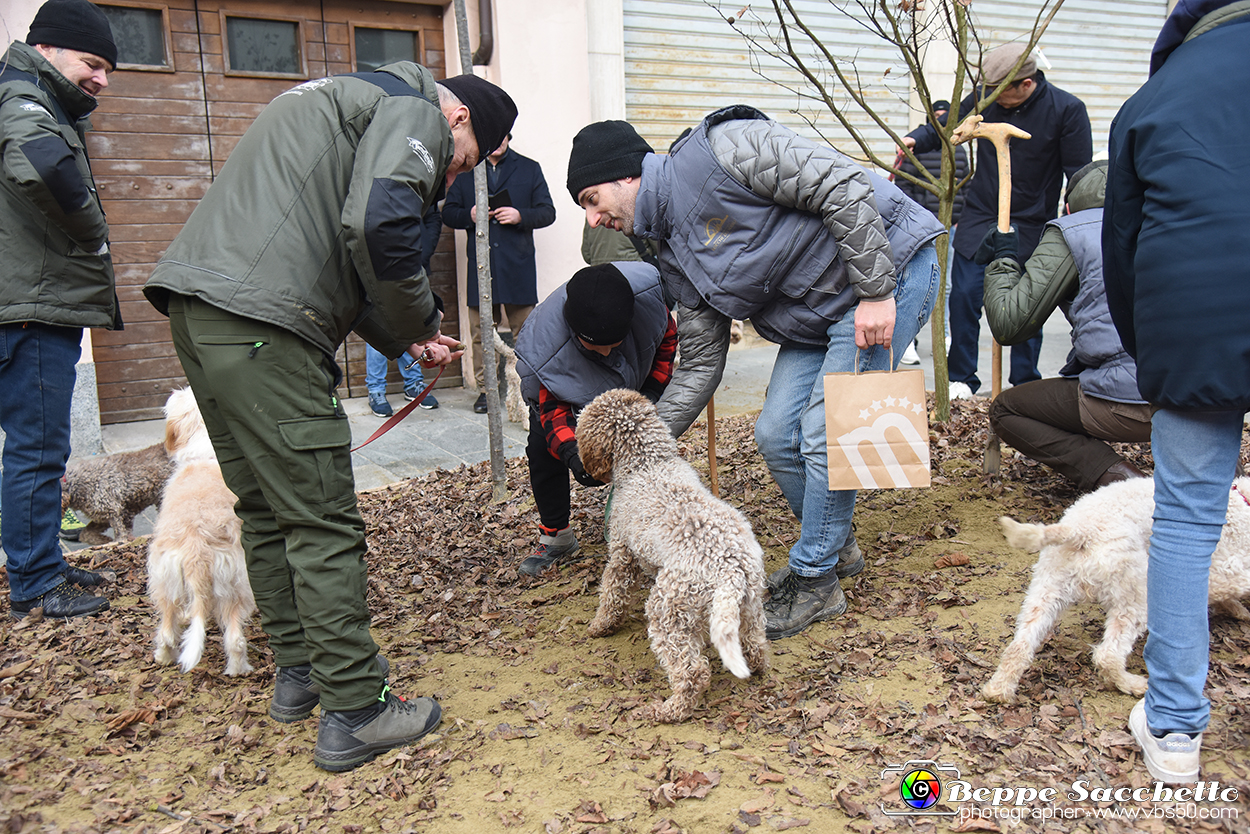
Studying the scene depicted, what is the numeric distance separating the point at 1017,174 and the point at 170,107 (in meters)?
6.93

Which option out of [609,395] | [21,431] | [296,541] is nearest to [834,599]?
[609,395]

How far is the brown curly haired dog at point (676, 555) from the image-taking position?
9.57 ft

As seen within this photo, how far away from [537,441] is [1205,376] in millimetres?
2922

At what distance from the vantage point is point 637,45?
29.0 ft

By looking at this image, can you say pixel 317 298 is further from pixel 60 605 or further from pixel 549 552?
pixel 60 605

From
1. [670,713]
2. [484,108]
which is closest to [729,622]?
[670,713]

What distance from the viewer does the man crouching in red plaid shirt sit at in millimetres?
3758

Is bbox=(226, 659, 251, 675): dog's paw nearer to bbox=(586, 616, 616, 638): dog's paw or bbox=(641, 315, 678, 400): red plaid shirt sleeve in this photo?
bbox=(586, 616, 616, 638): dog's paw

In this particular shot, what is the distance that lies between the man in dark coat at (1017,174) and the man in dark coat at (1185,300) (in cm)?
401

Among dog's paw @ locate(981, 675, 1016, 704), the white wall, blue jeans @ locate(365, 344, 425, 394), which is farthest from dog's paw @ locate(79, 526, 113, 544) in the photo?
dog's paw @ locate(981, 675, 1016, 704)

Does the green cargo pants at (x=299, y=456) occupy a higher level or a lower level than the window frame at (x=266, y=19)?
lower

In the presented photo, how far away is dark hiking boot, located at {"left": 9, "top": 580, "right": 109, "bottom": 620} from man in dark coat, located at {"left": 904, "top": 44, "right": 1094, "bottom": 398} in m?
5.86

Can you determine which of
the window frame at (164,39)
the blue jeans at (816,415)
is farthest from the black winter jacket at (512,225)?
the blue jeans at (816,415)

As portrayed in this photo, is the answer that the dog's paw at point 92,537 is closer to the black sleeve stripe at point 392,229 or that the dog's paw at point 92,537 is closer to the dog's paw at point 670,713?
the black sleeve stripe at point 392,229
